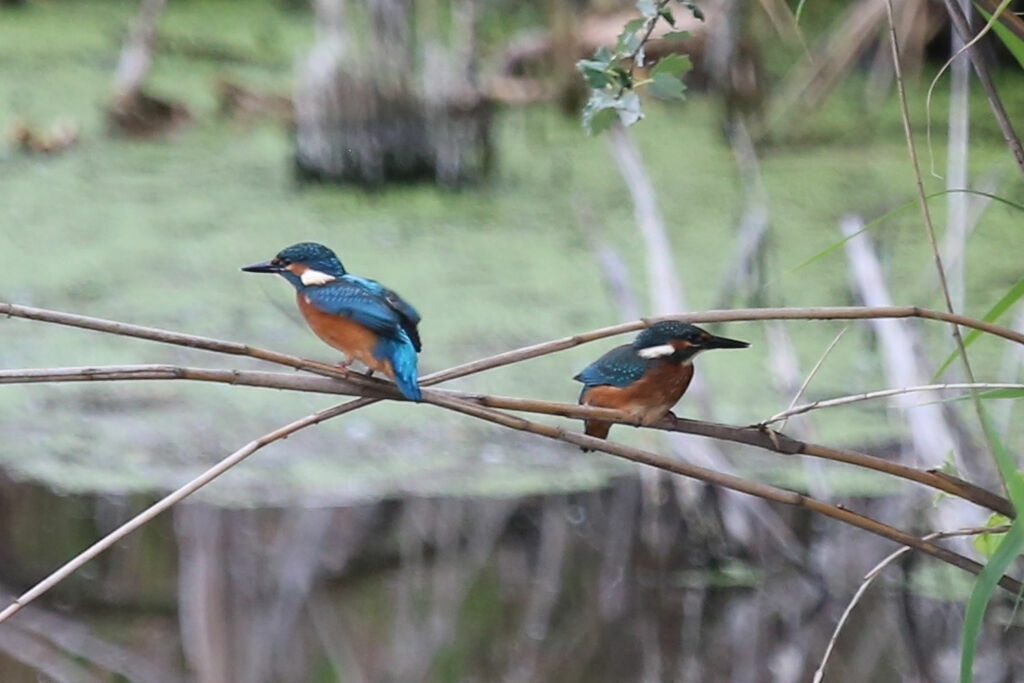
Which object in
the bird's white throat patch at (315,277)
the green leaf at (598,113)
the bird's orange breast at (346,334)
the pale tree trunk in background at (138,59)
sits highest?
the pale tree trunk in background at (138,59)

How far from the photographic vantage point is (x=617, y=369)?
1.41 metres

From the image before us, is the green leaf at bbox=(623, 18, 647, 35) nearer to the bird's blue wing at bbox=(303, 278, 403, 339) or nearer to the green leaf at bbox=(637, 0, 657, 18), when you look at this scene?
the green leaf at bbox=(637, 0, 657, 18)

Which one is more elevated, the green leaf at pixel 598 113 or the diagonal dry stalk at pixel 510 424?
the green leaf at pixel 598 113

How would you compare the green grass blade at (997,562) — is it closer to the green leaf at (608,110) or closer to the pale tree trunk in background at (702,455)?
the green leaf at (608,110)

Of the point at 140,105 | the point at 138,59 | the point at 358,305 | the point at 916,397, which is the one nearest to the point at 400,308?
the point at 358,305

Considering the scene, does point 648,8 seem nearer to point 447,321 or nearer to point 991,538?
point 991,538

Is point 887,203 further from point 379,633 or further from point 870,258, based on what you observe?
point 379,633

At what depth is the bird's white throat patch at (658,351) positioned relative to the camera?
1.35 meters

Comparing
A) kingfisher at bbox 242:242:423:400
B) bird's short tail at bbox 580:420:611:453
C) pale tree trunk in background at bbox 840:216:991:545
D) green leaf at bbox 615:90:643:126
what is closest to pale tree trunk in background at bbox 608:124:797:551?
pale tree trunk in background at bbox 840:216:991:545

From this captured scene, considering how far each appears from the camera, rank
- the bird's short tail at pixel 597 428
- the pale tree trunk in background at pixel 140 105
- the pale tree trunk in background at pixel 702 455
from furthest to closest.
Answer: the pale tree trunk in background at pixel 140 105 → the pale tree trunk in background at pixel 702 455 → the bird's short tail at pixel 597 428

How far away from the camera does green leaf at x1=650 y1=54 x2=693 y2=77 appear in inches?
44.1

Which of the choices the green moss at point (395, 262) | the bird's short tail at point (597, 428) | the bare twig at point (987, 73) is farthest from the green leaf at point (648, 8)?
the green moss at point (395, 262)

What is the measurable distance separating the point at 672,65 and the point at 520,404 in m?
0.31

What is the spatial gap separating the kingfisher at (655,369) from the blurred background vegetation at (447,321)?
10.3 inches
